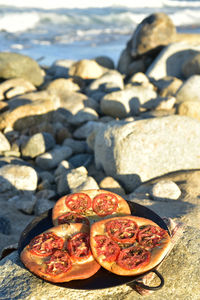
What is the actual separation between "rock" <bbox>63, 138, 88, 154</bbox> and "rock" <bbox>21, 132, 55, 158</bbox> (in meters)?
0.40

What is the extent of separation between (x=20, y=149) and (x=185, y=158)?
337 centimetres

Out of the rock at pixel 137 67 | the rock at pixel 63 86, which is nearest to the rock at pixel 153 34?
the rock at pixel 137 67

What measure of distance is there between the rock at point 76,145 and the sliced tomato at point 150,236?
4159mm

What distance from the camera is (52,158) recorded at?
6.29 meters

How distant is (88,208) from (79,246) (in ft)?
1.64

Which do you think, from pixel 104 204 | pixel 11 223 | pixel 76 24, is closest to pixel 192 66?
pixel 11 223

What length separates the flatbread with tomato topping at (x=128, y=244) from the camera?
2410 mm

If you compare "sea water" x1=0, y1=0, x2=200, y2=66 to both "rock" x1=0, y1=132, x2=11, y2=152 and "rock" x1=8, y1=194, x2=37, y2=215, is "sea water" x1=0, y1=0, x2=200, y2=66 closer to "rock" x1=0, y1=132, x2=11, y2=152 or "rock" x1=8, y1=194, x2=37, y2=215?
"rock" x1=0, y1=132, x2=11, y2=152

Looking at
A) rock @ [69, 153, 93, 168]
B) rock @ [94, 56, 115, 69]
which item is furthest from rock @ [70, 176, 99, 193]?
rock @ [94, 56, 115, 69]

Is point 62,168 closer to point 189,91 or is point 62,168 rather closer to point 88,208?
point 88,208

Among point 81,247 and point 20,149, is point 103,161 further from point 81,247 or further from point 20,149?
point 81,247

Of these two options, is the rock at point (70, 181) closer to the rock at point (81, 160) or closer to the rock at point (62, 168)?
the rock at point (62, 168)

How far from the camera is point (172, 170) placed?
5.08 m

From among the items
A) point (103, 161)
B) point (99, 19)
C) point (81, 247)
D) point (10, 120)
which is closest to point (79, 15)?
point (99, 19)
